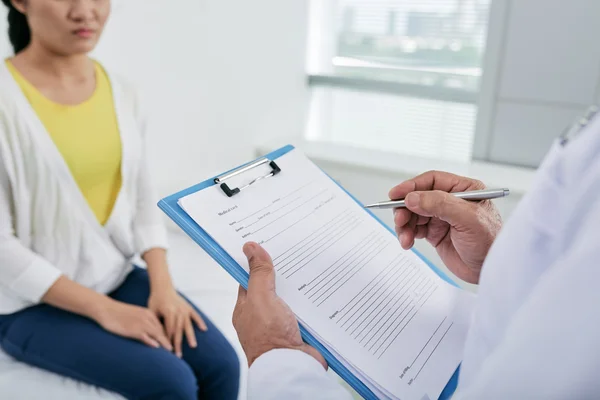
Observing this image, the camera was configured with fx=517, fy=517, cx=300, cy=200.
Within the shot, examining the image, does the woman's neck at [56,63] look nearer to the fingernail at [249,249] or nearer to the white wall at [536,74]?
the fingernail at [249,249]

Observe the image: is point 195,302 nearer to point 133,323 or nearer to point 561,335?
point 133,323

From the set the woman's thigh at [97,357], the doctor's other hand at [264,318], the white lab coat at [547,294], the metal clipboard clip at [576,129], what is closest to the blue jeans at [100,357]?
the woman's thigh at [97,357]

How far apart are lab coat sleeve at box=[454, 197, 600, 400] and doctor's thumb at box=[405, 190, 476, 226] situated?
0.36 meters

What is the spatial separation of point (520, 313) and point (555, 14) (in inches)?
82.3

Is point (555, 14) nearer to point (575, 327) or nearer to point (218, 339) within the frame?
point (218, 339)

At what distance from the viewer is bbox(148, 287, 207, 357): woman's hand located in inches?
46.6

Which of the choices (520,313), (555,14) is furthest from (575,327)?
(555,14)

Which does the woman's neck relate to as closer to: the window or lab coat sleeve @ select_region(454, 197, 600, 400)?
lab coat sleeve @ select_region(454, 197, 600, 400)

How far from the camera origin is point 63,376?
3.61 ft

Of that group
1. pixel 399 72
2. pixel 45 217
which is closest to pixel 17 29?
pixel 45 217

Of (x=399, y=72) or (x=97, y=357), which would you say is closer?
(x=97, y=357)

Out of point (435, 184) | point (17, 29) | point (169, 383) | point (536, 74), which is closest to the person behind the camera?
point (435, 184)

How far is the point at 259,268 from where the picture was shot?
0.68 meters

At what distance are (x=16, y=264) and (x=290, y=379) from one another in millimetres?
762
